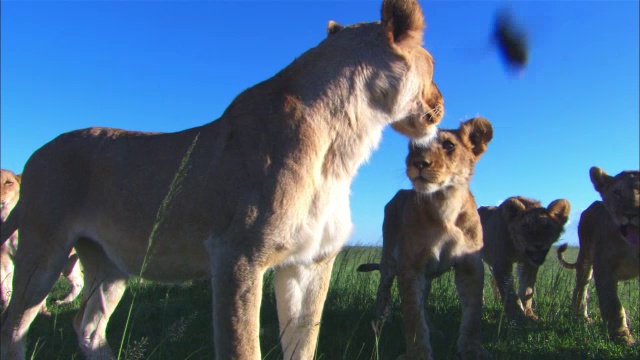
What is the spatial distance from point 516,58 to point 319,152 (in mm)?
1224

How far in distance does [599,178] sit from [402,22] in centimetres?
173

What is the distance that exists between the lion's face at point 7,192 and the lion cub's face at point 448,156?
6.54 meters

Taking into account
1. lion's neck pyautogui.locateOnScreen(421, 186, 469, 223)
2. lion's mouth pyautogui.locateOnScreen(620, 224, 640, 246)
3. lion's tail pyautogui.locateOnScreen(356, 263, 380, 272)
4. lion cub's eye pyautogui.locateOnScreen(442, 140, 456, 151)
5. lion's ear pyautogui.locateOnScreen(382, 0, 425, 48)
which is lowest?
lion's mouth pyautogui.locateOnScreen(620, 224, 640, 246)

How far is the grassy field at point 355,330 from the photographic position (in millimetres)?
4973

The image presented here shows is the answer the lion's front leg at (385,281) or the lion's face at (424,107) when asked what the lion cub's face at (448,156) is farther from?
the lion's front leg at (385,281)

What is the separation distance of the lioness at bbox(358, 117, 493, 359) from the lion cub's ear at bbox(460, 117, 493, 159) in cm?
16

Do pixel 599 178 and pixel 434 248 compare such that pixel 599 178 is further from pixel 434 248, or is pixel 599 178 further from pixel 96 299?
pixel 96 299

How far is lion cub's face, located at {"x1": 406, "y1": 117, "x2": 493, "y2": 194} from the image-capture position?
4980 mm

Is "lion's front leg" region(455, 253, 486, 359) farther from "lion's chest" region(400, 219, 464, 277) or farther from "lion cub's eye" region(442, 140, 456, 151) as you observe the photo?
"lion cub's eye" region(442, 140, 456, 151)

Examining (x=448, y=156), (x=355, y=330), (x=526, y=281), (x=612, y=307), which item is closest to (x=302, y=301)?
(x=355, y=330)

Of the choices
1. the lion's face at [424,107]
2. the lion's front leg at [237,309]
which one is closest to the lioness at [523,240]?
the lion's face at [424,107]

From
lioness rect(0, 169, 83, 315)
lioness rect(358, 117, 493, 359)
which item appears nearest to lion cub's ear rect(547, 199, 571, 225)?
lioness rect(358, 117, 493, 359)

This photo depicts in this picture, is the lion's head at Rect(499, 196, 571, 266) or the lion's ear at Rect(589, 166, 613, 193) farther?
the lion's head at Rect(499, 196, 571, 266)

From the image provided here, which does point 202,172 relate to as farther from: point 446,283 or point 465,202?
point 446,283
